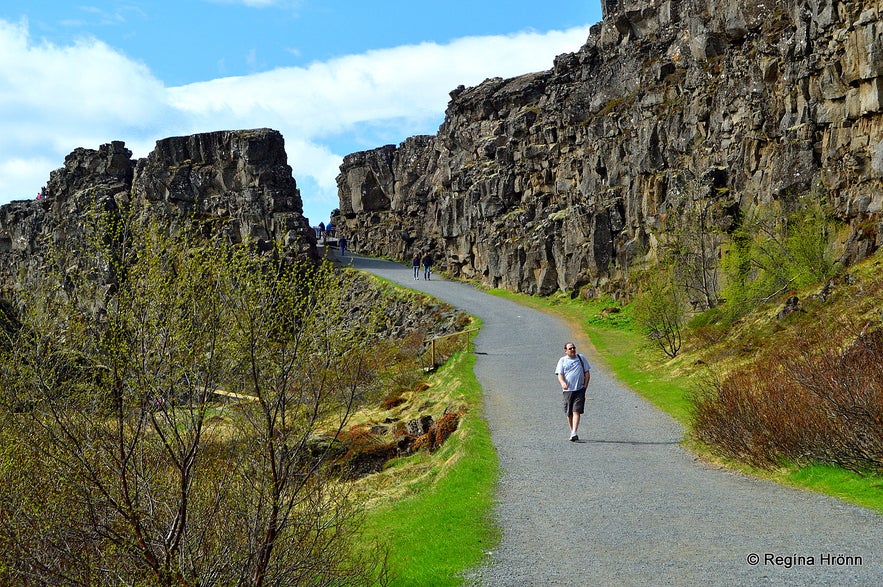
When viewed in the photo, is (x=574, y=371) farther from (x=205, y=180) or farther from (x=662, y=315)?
(x=205, y=180)

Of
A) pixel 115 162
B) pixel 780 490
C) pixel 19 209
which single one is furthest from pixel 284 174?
pixel 780 490

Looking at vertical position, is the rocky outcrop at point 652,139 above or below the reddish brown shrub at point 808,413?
above

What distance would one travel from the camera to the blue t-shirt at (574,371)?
664 inches

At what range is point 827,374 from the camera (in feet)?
43.9

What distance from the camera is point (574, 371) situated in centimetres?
1694

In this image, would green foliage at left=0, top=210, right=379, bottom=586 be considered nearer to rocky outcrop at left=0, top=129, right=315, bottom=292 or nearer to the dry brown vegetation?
the dry brown vegetation

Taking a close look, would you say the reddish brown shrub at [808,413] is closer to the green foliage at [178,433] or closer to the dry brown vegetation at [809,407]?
the dry brown vegetation at [809,407]

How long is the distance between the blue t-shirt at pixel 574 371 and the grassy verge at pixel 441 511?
251 cm

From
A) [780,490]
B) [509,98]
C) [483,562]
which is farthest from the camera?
[509,98]

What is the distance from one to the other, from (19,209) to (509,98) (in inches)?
2362

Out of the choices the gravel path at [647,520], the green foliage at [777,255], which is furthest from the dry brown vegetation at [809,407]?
the green foliage at [777,255]

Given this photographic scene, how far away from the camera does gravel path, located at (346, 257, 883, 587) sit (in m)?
9.21

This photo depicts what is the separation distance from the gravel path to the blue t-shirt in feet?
5.10

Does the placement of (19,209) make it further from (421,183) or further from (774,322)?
(774,322)
